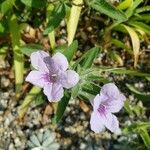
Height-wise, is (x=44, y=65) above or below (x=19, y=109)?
above

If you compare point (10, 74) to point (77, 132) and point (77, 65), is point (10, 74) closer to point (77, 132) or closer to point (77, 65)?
point (77, 132)

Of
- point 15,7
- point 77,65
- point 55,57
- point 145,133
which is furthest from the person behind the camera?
point 15,7

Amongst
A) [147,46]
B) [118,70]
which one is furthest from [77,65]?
[147,46]

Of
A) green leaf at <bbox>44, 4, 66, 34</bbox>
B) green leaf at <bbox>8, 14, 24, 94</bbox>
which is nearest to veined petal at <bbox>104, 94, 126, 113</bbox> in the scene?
green leaf at <bbox>44, 4, 66, 34</bbox>

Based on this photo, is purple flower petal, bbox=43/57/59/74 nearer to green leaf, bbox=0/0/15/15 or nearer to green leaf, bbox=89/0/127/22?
green leaf, bbox=89/0/127/22

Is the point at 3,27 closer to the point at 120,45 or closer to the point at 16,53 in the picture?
the point at 16,53

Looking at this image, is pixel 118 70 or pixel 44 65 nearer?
pixel 44 65

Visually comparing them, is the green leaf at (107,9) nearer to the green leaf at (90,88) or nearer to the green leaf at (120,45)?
the green leaf at (90,88)

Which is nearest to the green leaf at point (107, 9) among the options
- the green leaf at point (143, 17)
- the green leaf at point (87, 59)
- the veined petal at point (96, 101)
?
the green leaf at point (87, 59)
